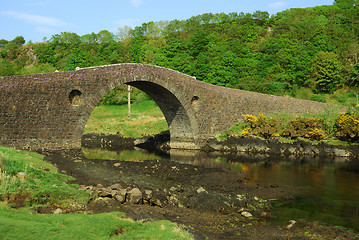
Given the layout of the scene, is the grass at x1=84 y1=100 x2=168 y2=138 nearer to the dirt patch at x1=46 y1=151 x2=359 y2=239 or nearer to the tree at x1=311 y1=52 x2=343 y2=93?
the dirt patch at x1=46 y1=151 x2=359 y2=239

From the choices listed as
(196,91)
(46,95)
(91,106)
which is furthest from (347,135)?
(46,95)

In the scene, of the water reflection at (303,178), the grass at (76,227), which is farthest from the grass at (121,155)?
the grass at (76,227)

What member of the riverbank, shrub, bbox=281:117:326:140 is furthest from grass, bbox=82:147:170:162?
shrub, bbox=281:117:326:140

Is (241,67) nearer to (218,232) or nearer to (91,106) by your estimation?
(91,106)

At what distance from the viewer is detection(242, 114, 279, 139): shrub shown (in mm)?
28422

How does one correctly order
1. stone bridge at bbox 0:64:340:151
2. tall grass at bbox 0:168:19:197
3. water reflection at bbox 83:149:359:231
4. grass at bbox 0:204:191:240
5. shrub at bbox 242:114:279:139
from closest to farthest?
grass at bbox 0:204:191:240 < tall grass at bbox 0:168:19:197 < water reflection at bbox 83:149:359:231 < stone bridge at bbox 0:64:340:151 < shrub at bbox 242:114:279:139

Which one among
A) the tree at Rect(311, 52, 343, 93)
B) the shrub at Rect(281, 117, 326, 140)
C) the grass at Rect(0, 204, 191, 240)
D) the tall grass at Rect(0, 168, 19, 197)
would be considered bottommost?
the grass at Rect(0, 204, 191, 240)

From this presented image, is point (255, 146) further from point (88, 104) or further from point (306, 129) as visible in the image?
point (88, 104)

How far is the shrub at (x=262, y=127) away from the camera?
28422mm

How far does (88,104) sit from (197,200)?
458 inches

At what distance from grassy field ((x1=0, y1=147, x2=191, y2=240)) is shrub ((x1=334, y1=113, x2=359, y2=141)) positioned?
2181 cm

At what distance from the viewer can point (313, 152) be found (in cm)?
2638

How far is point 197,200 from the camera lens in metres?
12.2

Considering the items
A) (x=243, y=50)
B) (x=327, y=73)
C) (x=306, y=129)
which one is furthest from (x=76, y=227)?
(x=243, y=50)
